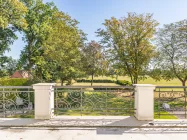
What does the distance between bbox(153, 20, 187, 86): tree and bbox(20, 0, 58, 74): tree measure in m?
9.92

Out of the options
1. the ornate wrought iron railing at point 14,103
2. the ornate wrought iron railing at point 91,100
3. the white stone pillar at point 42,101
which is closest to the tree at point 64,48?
the ornate wrought iron railing at point 14,103

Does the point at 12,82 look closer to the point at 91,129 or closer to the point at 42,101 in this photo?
the point at 42,101

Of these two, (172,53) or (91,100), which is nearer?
(91,100)

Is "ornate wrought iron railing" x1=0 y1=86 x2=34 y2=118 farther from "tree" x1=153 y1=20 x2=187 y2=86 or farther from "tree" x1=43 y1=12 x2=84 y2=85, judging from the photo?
"tree" x1=153 y1=20 x2=187 y2=86

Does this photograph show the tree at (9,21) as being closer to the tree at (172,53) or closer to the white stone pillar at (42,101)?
the white stone pillar at (42,101)

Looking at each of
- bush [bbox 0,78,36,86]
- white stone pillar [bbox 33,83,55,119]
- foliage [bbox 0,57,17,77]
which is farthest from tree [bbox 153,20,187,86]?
white stone pillar [bbox 33,83,55,119]

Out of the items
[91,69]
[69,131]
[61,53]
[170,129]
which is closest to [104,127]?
[69,131]

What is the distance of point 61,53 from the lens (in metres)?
13.4

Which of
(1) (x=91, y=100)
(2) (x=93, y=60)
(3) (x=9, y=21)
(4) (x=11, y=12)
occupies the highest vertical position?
(4) (x=11, y=12)

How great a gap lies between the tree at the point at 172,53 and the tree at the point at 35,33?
32.5ft

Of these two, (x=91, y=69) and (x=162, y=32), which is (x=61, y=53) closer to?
(x=91, y=69)

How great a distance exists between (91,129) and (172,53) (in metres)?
14.1

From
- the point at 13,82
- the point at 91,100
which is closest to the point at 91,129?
the point at 91,100

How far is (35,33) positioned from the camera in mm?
14961
